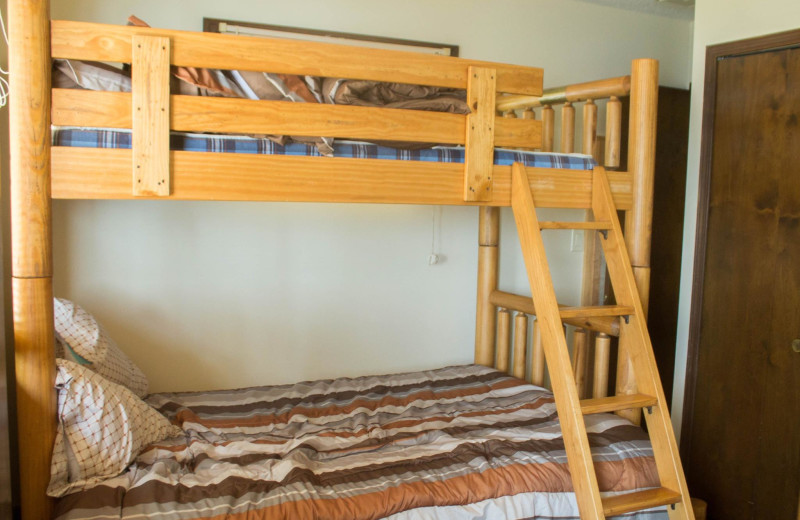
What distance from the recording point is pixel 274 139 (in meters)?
1.81

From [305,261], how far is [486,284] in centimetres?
92

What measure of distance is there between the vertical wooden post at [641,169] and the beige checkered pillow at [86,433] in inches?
66.6

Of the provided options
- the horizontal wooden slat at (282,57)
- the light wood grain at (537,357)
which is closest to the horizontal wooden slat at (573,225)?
the horizontal wooden slat at (282,57)

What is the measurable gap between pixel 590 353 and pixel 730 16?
192 cm

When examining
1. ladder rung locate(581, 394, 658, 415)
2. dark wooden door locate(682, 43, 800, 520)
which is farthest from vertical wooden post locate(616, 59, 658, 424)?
dark wooden door locate(682, 43, 800, 520)

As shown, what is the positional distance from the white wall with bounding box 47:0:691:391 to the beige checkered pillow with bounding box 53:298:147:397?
455 millimetres

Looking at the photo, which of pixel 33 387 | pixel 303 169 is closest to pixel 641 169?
pixel 303 169

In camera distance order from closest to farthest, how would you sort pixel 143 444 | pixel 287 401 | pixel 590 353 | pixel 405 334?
1. pixel 143 444
2. pixel 287 401
3. pixel 405 334
4. pixel 590 353

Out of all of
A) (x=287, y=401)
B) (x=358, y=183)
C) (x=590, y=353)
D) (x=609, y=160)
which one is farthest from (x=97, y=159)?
(x=590, y=353)

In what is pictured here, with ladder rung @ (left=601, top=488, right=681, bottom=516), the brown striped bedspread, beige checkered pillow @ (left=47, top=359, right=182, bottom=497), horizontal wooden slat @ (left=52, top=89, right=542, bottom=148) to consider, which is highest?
horizontal wooden slat @ (left=52, top=89, right=542, bottom=148)

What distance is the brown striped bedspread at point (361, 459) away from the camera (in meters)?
1.70

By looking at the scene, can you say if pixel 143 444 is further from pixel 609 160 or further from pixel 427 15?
pixel 427 15

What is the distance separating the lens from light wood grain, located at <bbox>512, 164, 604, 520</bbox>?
6.00ft

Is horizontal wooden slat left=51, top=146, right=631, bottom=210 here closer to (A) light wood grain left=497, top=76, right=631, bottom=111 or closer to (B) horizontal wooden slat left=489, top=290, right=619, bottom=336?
(B) horizontal wooden slat left=489, top=290, right=619, bottom=336
